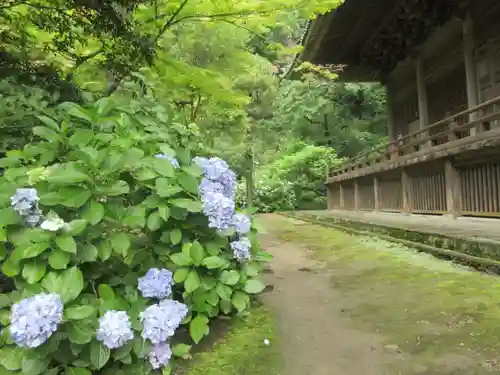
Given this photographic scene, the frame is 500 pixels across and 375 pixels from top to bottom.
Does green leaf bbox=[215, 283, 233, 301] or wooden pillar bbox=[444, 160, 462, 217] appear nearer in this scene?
green leaf bbox=[215, 283, 233, 301]

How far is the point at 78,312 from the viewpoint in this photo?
1492mm

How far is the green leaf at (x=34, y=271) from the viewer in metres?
1.53

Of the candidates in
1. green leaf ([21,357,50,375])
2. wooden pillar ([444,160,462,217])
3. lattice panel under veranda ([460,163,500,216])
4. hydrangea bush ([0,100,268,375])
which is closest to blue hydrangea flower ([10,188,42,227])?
hydrangea bush ([0,100,268,375])

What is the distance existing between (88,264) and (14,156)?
0.59 meters

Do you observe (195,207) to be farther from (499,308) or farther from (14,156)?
(499,308)

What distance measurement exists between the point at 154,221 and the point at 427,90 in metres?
11.7

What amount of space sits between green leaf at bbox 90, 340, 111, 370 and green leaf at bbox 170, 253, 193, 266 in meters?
0.44

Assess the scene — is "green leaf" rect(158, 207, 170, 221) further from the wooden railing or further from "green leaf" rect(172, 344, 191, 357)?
the wooden railing

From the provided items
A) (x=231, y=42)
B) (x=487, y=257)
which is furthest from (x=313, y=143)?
(x=487, y=257)

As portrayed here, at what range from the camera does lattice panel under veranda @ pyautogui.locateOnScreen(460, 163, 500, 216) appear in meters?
6.82

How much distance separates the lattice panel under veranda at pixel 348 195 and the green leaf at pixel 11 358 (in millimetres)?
13579

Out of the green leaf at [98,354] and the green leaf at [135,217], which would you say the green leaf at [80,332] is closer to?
the green leaf at [98,354]

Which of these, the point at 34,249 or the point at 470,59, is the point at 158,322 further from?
the point at 470,59

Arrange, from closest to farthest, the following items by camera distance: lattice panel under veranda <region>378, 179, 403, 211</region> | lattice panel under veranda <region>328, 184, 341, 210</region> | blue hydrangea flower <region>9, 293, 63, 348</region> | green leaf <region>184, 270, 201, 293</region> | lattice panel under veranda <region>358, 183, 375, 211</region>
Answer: blue hydrangea flower <region>9, 293, 63, 348</region>, green leaf <region>184, 270, 201, 293</region>, lattice panel under veranda <region>378, 179, 403, 211</region>, lattice panel under veranda <region>358, 183, 375, 211</region>, lattice panel under veranda <region>328, 184, 341, 210</region>
